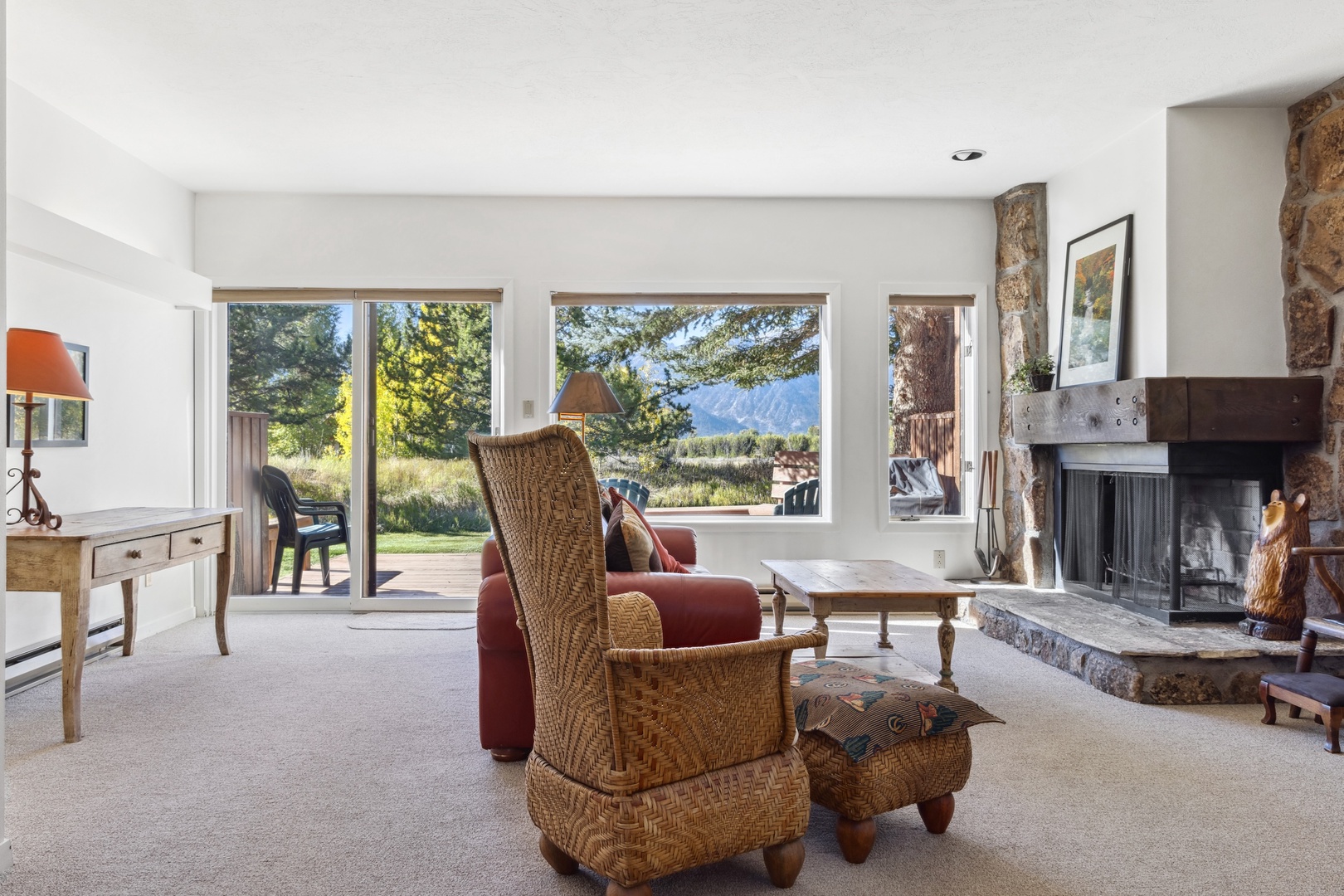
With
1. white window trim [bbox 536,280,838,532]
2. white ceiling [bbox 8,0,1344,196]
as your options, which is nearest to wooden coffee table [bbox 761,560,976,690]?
white window trim [bbox 536,280,838,532]

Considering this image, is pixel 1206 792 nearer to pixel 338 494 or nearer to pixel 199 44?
pixel 199 44

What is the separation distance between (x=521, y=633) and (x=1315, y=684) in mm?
2585

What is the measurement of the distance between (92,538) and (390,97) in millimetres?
2181

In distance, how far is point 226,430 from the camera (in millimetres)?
5441

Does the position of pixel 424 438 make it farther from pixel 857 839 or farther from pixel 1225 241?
pixel 1225 241

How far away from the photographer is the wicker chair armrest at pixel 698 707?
1.75 metres

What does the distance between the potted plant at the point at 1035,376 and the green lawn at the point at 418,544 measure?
3259 millimetres

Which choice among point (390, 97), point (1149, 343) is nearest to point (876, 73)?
point (1149, 343)

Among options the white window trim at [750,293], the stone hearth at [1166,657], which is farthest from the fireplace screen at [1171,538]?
the white window trim at [750,293]

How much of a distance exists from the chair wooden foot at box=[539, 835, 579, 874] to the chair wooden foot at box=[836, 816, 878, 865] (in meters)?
0.62

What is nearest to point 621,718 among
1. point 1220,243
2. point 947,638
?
point 947,638

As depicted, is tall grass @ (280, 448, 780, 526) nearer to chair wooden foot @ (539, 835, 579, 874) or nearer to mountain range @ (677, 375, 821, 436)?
mountain range @ (677, 375, 821, 436)

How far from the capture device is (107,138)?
4453 mm

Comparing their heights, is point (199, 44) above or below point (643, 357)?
above
